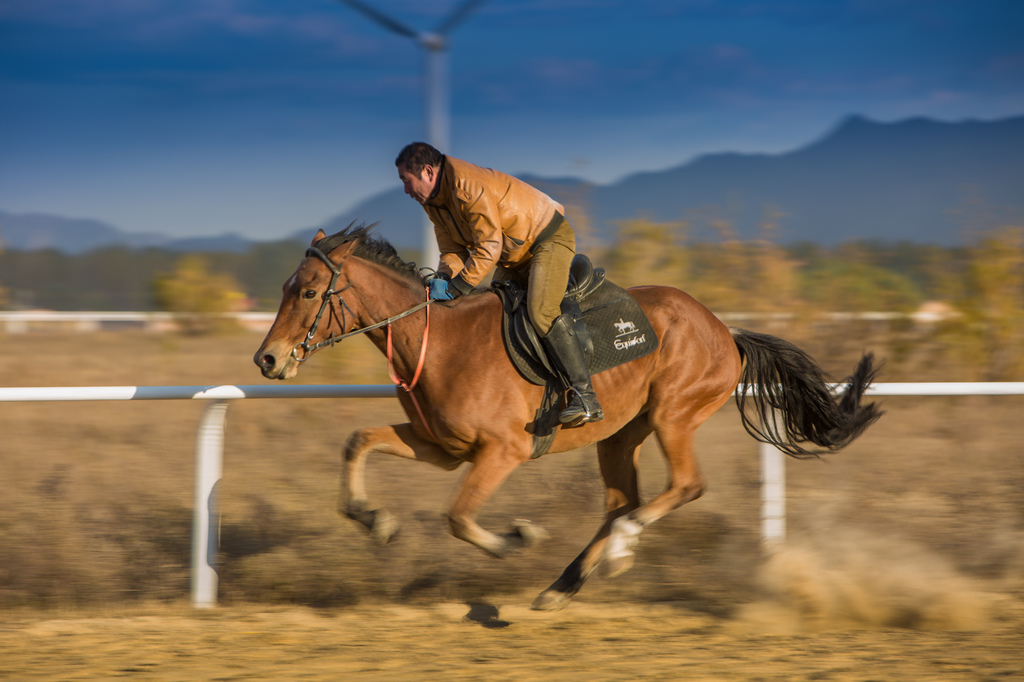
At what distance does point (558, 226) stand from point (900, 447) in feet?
13.7

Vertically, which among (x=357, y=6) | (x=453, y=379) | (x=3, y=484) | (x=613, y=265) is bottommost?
(x=3, y=484)

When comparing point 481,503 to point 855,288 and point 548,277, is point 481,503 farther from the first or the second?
point 855,288

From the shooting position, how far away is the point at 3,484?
589 centimetres

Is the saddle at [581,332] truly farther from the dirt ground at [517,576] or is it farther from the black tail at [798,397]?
the dirt ground at [517,576]

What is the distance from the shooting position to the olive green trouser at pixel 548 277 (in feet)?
12.5

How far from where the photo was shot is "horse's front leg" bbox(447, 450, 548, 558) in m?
3.69

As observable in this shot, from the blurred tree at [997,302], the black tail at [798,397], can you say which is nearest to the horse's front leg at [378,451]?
the black tail at [798,397]

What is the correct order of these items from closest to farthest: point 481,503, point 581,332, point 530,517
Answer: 1. point 481,503
2. point 581,332
3. point 530,517

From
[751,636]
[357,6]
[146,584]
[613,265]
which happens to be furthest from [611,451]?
[357,6]

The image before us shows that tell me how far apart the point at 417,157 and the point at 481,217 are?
1.25 feet

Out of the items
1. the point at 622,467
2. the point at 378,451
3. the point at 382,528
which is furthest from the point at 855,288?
the point at 382,528

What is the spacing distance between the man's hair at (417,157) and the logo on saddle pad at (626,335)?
3.65 feet

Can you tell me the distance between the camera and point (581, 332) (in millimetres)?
3934

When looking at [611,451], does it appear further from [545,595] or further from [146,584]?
[146,584]
